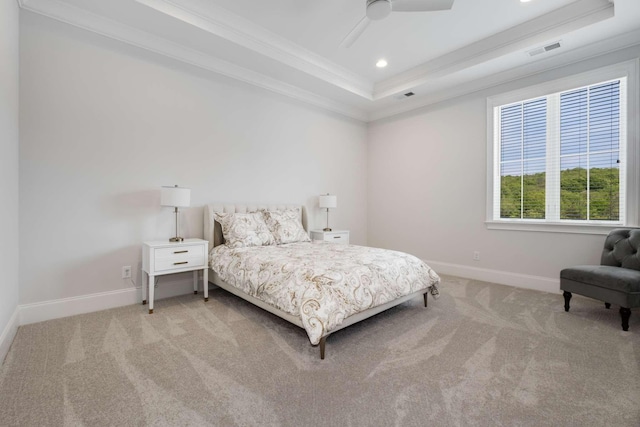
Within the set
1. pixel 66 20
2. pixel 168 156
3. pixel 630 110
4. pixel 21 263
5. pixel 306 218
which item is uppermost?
pixel 66 20

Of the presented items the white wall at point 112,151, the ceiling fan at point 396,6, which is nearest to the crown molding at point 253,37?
the white wall at point 112,151

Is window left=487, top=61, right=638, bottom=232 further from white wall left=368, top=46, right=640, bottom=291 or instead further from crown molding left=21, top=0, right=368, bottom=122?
crown molding left=21, top=0, right=368, bottom=122

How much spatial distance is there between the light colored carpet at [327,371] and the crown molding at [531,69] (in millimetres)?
3038

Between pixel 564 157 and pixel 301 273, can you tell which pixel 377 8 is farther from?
pixel 564 157

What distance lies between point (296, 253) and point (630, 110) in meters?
4.14

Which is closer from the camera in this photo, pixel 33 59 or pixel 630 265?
pixel 33 59

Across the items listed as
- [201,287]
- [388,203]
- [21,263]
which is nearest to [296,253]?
[201,287]

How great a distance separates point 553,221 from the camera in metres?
3.93

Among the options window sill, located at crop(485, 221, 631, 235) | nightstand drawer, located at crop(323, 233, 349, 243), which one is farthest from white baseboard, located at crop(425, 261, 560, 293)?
nightstand drawer, located at crop(323, 233, 349, 243)

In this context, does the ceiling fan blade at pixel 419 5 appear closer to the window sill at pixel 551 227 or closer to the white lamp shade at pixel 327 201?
the white lamp shade at pixel 327 201

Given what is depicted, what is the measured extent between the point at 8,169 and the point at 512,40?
530 centimetres

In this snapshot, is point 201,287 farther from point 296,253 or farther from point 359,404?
point 359,404

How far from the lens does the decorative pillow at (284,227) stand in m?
4.08

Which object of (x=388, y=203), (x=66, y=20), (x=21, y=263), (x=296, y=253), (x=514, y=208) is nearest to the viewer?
(x=21, y=263)
